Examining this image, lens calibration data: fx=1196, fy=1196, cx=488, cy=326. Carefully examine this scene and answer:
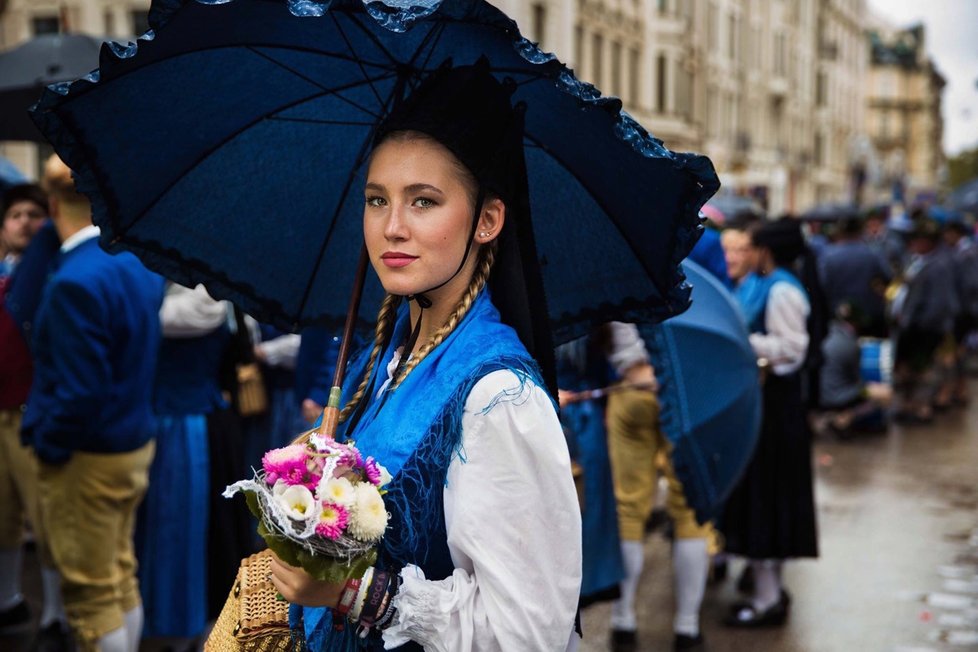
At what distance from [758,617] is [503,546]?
14.9 ft

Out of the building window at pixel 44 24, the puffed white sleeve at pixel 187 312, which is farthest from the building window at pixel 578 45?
Result: the puffed white sleeve at pixel 187 312

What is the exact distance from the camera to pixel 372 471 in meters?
1.98

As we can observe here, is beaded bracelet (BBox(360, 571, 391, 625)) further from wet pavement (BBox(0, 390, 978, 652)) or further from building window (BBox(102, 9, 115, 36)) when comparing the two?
building window (BBox(102, 9, 115, 36))

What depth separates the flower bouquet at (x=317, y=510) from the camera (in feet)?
6.09

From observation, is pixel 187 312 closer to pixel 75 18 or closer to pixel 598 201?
pixel 598 201

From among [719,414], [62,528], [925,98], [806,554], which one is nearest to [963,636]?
[806,554]

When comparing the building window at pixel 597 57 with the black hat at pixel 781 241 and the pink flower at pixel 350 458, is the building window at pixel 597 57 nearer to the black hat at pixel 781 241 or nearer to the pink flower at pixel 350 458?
the black hat at pixel 781 241

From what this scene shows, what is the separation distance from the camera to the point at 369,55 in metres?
2.55

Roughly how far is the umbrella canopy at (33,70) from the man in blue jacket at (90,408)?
2380 millimetres

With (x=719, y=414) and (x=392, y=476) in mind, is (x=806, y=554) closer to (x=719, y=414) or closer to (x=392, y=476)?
(x=719, y=414)

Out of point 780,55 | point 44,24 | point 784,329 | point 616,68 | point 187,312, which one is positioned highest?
point 780,55

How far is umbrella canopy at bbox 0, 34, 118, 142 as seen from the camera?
6809 millimetres

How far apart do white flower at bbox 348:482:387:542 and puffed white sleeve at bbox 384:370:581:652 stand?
0.16 m

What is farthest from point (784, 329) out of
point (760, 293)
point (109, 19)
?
point (109, 19)
